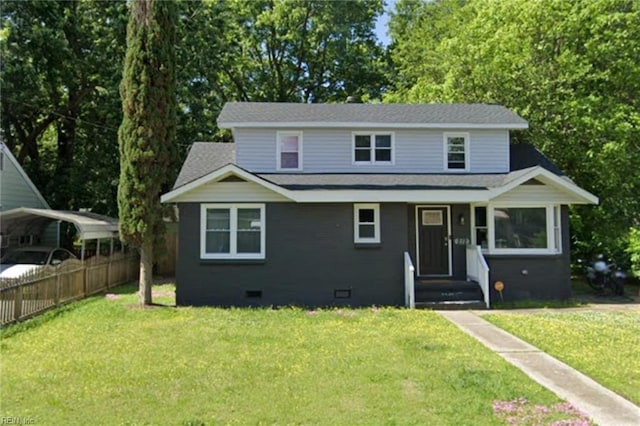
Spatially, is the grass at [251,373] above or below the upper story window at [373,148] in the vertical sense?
below

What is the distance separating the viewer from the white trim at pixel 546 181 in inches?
521

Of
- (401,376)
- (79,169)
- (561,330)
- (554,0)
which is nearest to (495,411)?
(401,376)

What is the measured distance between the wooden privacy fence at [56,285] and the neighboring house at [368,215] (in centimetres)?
294

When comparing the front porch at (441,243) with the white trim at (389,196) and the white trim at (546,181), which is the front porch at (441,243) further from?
the white trim at (546,181)

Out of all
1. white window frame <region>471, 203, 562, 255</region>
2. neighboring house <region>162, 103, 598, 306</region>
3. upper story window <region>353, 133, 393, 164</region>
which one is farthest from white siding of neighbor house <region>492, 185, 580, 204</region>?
upper story window <region>353, 133, 393, 164</region>

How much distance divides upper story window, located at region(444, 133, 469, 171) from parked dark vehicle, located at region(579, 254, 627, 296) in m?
5.10

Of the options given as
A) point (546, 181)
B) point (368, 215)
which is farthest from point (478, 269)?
point (368, 215)

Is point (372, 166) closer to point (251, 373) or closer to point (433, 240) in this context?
point (433, 240)

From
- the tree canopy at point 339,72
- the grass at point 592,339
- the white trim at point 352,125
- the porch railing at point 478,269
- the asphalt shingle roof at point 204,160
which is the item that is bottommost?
the grass at point 592,339

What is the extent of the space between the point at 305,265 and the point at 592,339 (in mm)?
7060

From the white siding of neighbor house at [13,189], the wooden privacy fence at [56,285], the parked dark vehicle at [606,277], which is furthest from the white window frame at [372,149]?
the white siding of neighbor house at [13,189]

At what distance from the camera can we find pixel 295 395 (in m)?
5.92

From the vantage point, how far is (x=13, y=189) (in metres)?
19.1

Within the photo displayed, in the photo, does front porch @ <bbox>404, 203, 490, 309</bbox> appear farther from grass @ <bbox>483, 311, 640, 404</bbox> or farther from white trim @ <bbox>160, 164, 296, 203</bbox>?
white trim @ <bbox>160, 164, 296, 203</bbox>
